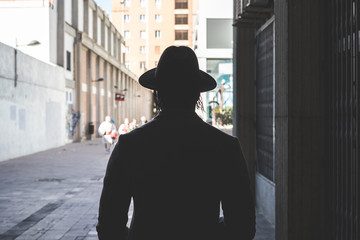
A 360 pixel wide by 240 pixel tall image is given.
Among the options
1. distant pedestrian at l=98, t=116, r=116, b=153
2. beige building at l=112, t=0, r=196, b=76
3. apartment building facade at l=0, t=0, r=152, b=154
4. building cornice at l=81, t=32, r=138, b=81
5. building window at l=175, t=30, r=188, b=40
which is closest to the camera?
distant pedestrian at l=98, t=116, r=116, b=153

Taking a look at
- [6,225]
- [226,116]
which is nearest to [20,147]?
[226,116]

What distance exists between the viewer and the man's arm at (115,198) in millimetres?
1668

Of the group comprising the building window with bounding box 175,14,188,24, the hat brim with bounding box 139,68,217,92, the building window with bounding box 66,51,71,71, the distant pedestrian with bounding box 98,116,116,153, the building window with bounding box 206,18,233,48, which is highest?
the building window with bounding box 175,14,188,24

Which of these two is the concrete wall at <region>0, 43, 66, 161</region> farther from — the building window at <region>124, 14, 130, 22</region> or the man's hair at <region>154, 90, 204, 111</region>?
the building window at <region>124, 14, 130, 22</region>

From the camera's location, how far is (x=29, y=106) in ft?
63.7

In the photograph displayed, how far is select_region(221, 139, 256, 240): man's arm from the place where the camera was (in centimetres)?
166

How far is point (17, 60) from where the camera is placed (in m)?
17.8

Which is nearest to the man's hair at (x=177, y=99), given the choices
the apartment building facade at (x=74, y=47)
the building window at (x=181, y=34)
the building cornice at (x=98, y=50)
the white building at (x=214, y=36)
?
the apartment building facade at (x=74, y=47)

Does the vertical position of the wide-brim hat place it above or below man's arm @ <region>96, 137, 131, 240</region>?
above

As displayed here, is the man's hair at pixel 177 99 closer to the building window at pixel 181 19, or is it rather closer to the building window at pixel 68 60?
the building window at pixel 68 60
